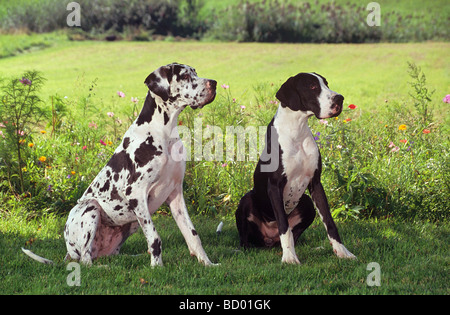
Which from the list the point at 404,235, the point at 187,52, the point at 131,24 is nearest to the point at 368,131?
the point at 404,235

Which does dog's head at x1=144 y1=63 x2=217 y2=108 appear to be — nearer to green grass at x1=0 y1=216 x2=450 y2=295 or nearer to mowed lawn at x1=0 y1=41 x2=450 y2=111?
green grass at x1=0 y1=216 x2=450 y2=295

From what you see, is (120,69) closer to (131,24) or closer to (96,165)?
(131,24)

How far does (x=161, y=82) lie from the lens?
4.58 meters

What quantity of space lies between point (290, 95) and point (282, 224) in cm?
109

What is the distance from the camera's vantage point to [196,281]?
177 inches

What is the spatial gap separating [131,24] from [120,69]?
2.84 meters

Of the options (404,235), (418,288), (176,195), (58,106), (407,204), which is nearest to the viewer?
(418,288)

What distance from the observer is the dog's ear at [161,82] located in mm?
4578

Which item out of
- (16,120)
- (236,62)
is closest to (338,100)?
(16,120)

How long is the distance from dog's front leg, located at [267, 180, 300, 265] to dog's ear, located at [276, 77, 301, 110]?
676 mm

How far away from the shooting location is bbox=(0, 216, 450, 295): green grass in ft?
14.4

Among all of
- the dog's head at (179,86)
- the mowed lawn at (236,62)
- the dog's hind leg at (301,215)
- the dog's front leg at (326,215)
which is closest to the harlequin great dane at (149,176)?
the dog's head at (179,86)

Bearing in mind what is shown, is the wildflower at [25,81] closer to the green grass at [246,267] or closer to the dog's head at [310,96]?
the green grass at [246,267]

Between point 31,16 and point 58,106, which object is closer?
point 58,106
